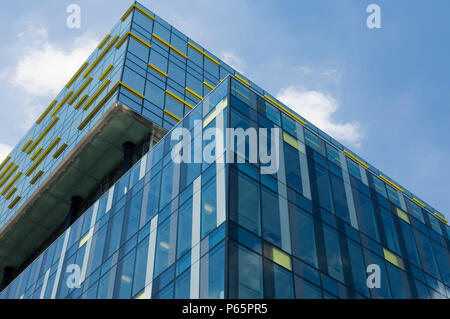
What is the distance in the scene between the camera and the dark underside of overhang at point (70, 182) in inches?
1676

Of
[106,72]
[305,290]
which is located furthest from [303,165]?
[106,72]

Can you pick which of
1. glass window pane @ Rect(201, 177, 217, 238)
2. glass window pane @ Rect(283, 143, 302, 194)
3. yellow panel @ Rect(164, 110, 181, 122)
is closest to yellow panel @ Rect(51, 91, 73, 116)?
yellow panel @ Rect(164, 110, 181, 122)

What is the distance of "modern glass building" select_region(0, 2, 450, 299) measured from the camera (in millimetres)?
24672

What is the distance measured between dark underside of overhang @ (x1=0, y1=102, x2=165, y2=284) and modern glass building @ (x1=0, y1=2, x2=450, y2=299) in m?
0.11

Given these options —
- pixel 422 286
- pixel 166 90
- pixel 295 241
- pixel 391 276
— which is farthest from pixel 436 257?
pixel 166 90

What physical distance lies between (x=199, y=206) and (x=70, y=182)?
78.2 ft

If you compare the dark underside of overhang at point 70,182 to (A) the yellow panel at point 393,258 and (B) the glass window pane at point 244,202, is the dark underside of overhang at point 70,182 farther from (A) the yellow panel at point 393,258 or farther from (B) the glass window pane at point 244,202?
(A) the yellow panel at point 393,258

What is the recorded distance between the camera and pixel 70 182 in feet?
155

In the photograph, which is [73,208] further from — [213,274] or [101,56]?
[213,274]

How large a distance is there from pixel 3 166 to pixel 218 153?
46721mm

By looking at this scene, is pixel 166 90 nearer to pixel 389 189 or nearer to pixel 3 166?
pixel 389 189

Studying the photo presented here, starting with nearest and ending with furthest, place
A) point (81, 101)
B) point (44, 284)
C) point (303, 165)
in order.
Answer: point (303, 165)
point (44, 284)
point (81, 101)

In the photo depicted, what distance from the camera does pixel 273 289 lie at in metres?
23.1

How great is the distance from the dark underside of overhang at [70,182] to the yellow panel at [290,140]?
1314 cm
